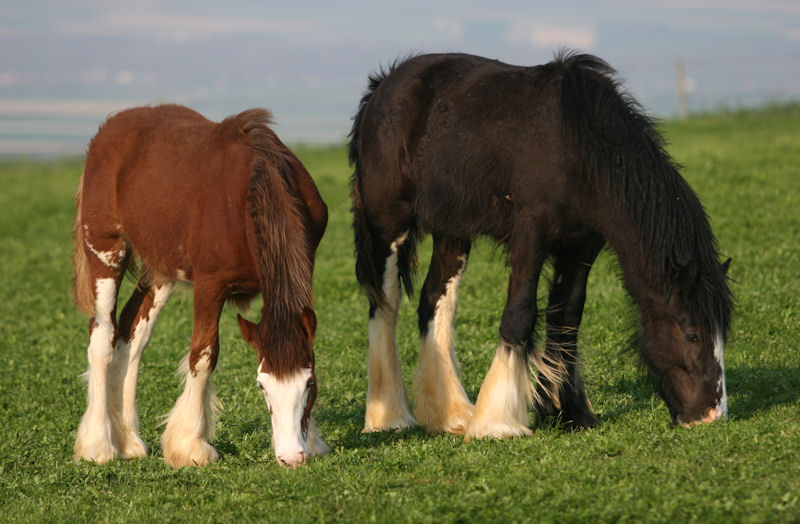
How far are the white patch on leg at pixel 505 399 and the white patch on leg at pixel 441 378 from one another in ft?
2.09

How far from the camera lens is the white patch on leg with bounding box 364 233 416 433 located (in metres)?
7.04

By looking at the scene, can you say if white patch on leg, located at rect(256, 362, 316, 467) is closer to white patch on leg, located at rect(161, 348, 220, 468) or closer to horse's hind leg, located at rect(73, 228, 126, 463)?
white patch on leg, located at rect(161, 348, 220, 468)

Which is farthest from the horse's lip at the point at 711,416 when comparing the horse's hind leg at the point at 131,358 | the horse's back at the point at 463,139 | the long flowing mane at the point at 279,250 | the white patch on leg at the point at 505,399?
the horse's hind leg at the point at 131,358

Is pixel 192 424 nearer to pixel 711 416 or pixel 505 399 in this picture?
pixel 505 399

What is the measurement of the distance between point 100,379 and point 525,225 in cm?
322

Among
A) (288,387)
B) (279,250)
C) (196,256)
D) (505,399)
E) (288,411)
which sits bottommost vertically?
(505,399)

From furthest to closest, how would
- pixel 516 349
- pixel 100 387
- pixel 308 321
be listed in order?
pixel 100 387 < pixel 516 349 < pixel 308 321

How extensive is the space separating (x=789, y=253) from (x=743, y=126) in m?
14.8

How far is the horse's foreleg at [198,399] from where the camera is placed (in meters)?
6.03

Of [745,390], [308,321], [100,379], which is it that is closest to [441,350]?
[308,321]

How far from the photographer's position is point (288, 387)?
5430 millimetres

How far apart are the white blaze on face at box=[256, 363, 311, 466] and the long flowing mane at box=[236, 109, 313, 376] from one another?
0.25ft

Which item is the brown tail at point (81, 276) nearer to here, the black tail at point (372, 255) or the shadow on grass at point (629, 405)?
the shadow on grass at point (629, 405)

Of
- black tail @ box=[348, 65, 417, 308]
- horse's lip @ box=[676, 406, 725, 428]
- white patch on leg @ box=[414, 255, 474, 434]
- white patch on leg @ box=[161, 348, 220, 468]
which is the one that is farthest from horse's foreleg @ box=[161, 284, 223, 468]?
horse's lip @ box=[676, 406, 725, 428]
